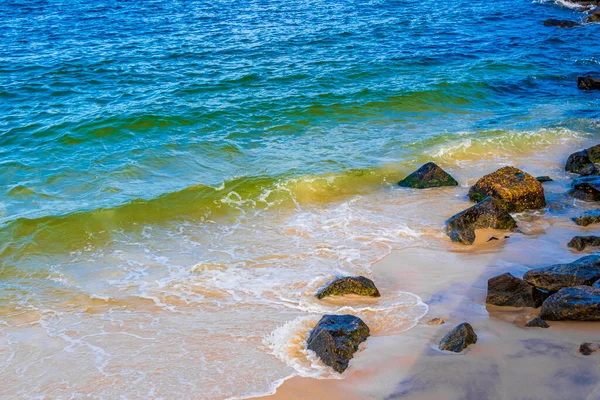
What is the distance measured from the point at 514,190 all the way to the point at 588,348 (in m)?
5.56

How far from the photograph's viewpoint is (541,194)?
1227 cm

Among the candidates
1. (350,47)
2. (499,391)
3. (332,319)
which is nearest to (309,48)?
(350,47)

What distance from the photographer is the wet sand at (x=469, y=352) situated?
662 centimetres

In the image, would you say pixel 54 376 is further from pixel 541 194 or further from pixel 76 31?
pixel 76 31

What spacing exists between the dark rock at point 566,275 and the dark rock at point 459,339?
1686 millimetres

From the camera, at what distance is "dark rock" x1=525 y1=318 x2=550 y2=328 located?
7668 mm

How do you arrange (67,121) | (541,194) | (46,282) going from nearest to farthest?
(46,282) < (541,194) < (67,121)

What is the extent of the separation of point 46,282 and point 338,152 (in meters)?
8.30

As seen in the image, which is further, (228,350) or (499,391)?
(228,350)

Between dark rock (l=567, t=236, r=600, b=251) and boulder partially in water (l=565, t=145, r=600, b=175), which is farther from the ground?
dark rock (l=567, t=236, r=600, b=251)

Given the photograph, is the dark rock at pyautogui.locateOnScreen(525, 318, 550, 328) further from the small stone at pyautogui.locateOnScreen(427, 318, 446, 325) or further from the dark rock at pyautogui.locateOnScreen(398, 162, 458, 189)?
the dark rock at pyautogui.locateOnScreen(398, 162, 458, 189)

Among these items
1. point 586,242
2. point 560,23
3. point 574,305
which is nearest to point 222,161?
point 586,242

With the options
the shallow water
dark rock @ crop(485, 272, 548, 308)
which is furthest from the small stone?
dark rock @ crop(485, 272, 548, 308)

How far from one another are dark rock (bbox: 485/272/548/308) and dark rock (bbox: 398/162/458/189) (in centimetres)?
549
